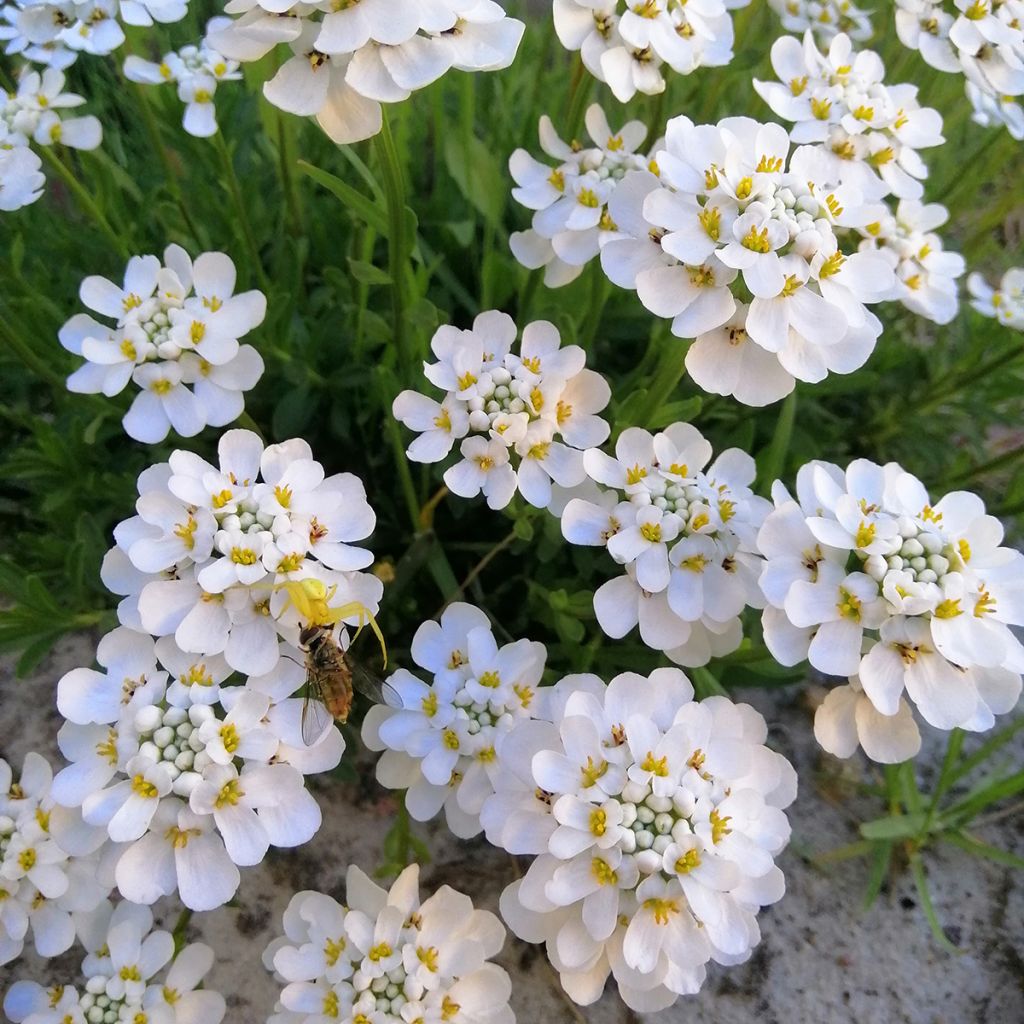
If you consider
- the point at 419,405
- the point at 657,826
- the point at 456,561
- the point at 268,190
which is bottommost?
the point at 456,561

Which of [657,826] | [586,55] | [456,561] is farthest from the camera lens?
[456,561]

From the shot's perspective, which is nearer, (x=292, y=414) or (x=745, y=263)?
(x=745, y=263)

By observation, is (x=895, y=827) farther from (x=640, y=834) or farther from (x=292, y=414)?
(x=292, y=414)

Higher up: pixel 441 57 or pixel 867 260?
pixel 441 57

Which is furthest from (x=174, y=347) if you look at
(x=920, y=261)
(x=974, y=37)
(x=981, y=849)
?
(x=981, y=849)

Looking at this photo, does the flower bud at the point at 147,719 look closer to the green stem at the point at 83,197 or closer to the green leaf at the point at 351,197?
the green leaf at the point at 351,197

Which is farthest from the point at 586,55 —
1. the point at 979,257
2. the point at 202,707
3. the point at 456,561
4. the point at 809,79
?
the point at 979,257

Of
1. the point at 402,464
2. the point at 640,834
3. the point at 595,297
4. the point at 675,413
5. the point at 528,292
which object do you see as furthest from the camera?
the point at 528,292

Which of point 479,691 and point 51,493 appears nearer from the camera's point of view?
point 479,691

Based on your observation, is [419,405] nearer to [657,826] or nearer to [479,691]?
[479,691]
